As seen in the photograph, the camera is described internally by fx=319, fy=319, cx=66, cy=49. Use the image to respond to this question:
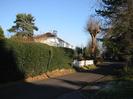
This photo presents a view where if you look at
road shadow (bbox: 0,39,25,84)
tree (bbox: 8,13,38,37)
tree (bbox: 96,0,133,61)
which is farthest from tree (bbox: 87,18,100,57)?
road shadow (bbox: 0,39,25,84)

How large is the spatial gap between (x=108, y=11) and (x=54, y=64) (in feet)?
33.4

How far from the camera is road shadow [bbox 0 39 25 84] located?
21.7 metres

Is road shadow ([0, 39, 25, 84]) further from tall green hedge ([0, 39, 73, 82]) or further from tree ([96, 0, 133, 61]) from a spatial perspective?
tree ([96, 0, 133, 61])

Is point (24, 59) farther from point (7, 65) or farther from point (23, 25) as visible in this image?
point (23, 25)

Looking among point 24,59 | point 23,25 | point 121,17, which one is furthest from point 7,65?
point 23,25

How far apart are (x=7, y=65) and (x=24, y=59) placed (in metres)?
2.78

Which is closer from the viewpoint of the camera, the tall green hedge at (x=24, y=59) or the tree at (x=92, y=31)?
the tall green hedge at (x=24, y=59)

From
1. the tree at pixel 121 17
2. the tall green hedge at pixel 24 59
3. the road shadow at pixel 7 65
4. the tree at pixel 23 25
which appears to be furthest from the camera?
the tree at pixel 23 25

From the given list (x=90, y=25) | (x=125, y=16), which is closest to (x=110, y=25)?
(x=125, y=16)

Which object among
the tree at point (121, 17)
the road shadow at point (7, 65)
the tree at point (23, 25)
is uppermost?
the tree at point (23, 25)

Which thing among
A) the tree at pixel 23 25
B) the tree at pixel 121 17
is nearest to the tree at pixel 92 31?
the tree at pixel 23 25

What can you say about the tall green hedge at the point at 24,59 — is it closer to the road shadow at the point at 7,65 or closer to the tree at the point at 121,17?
the road shadow at the point at 7,65

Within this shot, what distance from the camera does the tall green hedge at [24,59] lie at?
872 inches

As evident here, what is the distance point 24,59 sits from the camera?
81.5 feet
